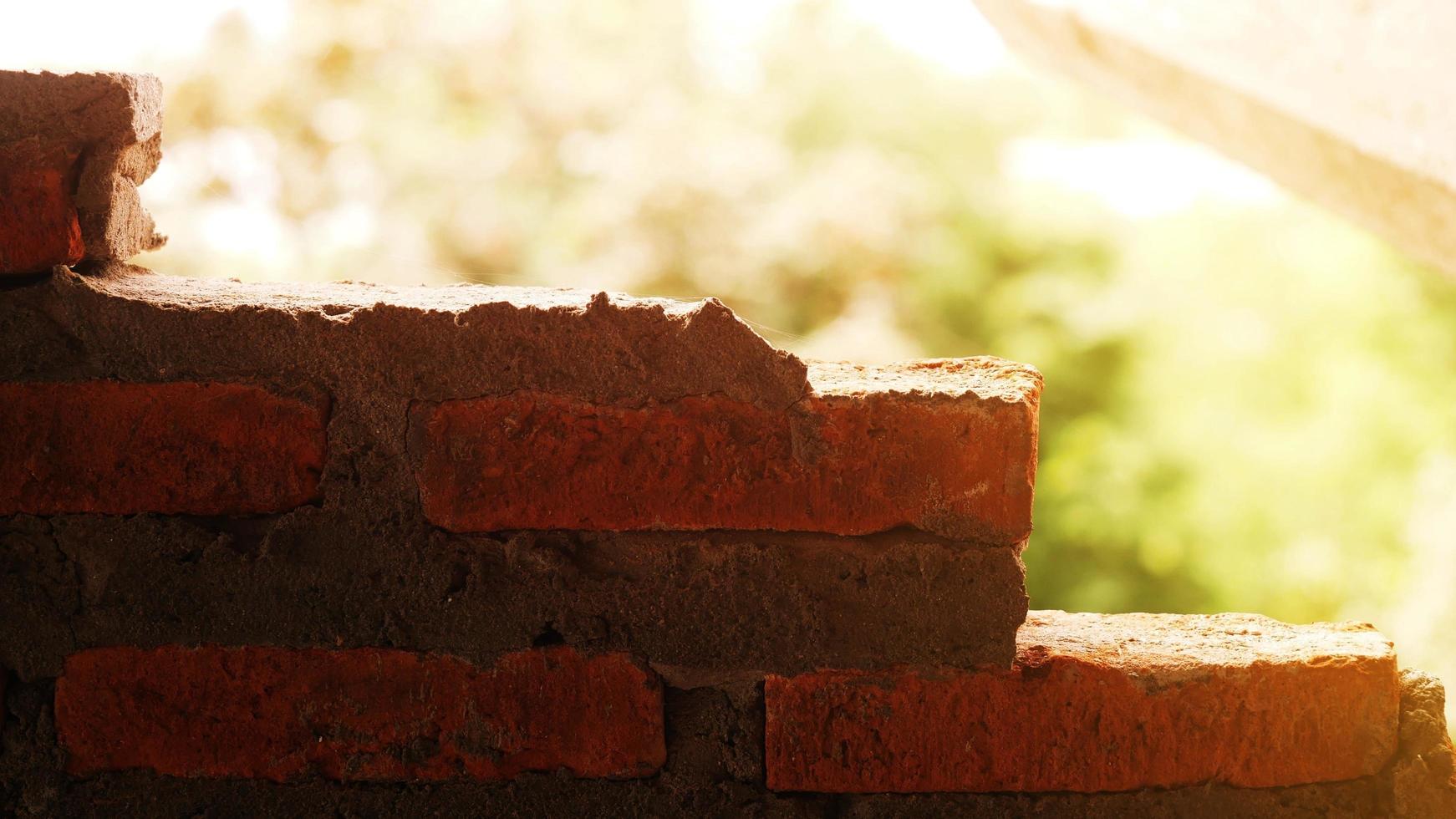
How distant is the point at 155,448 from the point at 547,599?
0.35 metres

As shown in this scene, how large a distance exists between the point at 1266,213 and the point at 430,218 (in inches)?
92.9

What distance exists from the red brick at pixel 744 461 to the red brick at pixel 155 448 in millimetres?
122

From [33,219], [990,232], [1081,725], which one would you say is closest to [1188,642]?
[1081,725]

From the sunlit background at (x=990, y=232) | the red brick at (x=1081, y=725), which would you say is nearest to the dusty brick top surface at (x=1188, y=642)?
the red brick at (x=1081, y=725)

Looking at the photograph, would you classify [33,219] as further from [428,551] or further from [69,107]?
[428,551]

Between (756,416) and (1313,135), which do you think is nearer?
(756,416)

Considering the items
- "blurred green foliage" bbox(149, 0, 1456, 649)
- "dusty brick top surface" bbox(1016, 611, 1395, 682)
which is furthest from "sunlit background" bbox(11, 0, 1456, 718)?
"dusty brick top surface" bbox(1016, 611, 1395, 682)

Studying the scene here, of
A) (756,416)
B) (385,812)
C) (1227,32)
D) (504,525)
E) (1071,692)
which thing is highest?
(1227,32)

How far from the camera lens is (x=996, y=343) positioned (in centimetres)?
308

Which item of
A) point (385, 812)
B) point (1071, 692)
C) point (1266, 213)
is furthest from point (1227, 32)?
point (1266, 213)

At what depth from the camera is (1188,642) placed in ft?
3.49

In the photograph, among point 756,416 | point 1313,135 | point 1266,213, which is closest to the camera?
point 756,416

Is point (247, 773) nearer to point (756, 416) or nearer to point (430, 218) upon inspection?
point (756, 416)

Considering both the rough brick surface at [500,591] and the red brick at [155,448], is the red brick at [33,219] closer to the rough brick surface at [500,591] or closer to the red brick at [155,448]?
the red brick at [155,448]
